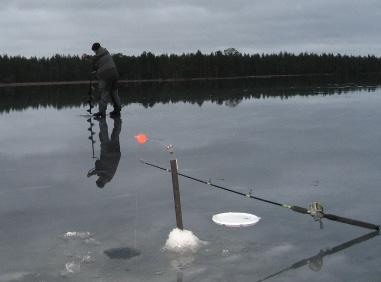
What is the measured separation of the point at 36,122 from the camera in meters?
19.5

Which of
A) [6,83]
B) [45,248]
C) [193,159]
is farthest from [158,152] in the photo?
[6,83]

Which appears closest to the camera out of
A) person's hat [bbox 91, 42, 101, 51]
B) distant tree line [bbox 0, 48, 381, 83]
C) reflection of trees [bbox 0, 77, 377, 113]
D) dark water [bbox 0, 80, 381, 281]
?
dark water [bbox 0, 80, 381, 281]

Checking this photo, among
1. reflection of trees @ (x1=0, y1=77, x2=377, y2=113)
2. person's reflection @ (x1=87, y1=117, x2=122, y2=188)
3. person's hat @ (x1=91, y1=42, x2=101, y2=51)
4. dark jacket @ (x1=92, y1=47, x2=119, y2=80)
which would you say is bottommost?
person's reflection @ (x1=87, y1=117, x2=122, y2=188)

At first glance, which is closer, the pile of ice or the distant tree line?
the pile of ice

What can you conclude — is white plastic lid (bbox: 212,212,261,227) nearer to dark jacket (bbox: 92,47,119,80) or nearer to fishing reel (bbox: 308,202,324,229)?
fishing reel (bbox: 308,202,324,229)

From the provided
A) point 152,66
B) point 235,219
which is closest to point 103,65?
point 235,219

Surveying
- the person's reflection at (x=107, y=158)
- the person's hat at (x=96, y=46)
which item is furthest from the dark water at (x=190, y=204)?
the person's hat at (x=96, y=46)

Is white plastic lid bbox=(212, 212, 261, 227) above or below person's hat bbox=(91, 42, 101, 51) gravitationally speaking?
below

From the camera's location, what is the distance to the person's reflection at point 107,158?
9250mm

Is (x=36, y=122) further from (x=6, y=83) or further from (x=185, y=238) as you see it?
(x=6, y=83)

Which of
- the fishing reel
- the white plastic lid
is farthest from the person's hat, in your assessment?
the fishing reel

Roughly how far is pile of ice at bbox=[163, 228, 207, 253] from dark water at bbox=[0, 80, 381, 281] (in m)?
0.11

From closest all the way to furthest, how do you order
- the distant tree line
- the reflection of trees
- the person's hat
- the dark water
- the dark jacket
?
the dark water < the person's hat < the dark jacket < the reflection of trees < the distant tree line

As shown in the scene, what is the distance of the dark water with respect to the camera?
195 inches
